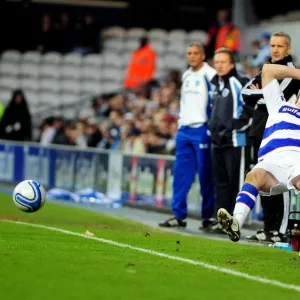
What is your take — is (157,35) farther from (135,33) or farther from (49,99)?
(49,99)

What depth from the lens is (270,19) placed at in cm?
2803

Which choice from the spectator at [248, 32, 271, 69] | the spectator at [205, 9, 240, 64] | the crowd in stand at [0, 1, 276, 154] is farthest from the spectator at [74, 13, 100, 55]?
the spectator at [248, 32, 271, 69]

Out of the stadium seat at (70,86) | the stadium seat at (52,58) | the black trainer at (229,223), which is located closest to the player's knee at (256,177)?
the black trainer at (229,223)

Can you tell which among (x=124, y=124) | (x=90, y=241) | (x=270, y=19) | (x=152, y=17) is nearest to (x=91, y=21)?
(x=152, y=17)

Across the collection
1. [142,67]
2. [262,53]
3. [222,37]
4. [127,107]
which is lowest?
[127,107]

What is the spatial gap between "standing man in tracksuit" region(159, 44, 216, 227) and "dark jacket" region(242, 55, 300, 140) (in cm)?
142

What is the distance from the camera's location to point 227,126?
1358 cm

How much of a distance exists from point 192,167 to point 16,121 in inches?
499

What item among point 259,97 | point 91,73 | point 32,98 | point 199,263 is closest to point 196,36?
point 91,73

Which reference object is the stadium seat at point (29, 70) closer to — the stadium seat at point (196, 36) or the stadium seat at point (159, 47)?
the stadium seat at point (159, 47)

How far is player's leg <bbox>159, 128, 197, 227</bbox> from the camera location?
14422mm

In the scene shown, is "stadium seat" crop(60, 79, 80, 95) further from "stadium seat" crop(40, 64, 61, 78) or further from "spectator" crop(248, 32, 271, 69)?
"spectator" crop(248, 32, 271, 69)

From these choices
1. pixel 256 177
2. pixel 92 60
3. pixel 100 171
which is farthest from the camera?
pixel 92 60

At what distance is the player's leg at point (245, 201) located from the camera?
33.5 feet
